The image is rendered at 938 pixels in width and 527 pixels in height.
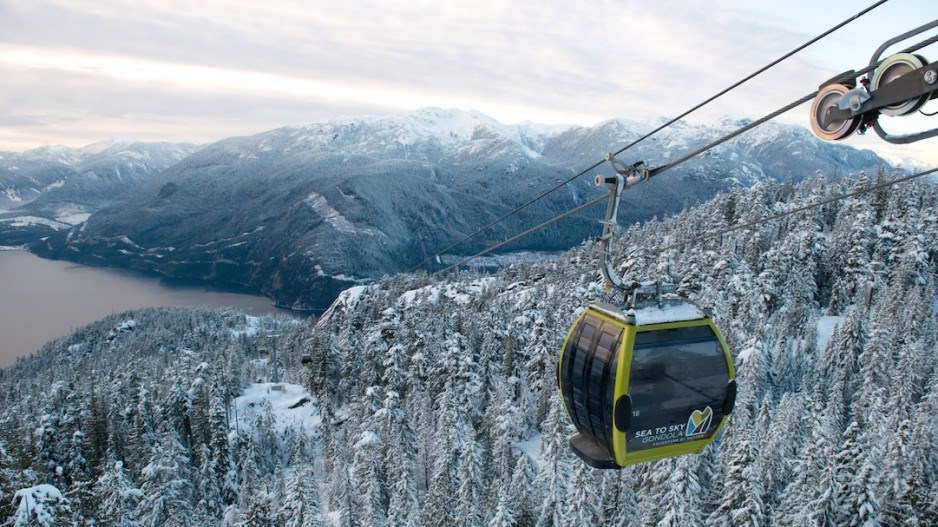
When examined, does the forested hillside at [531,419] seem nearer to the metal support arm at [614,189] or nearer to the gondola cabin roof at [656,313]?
the gondola cabin roof at [656,313]

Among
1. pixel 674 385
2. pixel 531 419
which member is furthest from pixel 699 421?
pixel 531 419

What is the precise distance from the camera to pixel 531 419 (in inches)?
2350

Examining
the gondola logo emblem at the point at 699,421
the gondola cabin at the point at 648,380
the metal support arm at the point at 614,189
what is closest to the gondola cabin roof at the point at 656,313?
the gondola cabin at the point at 648,380

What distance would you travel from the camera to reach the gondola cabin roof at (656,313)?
9750 millimetres

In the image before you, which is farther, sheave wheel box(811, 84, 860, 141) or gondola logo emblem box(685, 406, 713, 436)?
gondola logo emblem box(685, 406, 713, 436)

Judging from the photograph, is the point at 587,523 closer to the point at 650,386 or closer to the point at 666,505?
the point at 666,505

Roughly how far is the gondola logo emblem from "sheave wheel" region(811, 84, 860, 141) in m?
6.28

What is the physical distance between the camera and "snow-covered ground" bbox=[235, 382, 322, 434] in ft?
223

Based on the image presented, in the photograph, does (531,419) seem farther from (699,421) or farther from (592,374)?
(592,374)

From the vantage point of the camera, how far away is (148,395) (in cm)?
6369

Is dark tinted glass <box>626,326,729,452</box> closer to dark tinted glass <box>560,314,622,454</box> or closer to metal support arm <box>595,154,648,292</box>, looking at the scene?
dark tinted glass <box>560,314,622,454</box>

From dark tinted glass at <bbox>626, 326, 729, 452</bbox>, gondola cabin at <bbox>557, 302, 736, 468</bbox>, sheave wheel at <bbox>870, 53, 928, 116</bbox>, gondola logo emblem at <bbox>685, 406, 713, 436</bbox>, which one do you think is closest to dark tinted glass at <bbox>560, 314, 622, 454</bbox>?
gondola cabin at <bbox>557, 302, 736, 468</bbox>

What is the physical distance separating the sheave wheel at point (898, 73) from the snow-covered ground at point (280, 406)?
6726 centimetres

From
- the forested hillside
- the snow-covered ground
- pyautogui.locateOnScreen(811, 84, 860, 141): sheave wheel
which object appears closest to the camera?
pyautogui.locateOnScreen(811, 84, 860, 141): sheave wheel
